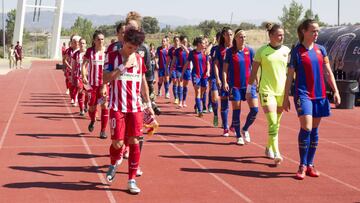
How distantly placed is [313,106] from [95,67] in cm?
533

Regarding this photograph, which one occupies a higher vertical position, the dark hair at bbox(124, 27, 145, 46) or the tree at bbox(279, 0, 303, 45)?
the tree at bbox(279, 0, 303, 45)

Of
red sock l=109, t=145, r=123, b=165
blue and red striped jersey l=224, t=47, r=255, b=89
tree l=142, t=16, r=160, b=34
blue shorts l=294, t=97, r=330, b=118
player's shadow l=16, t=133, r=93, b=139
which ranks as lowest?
player's shadow l=16, t=133, r=93, b=139

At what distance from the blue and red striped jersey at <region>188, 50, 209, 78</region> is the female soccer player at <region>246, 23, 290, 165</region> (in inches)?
231

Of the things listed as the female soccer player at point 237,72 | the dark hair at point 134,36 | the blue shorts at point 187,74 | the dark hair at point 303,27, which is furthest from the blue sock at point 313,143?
the blue shorts at point 187,74

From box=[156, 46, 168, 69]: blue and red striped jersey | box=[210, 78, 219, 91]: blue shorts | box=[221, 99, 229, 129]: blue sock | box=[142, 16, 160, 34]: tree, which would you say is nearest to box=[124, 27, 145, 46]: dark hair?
box=[221, 99, 229, 129]: blue sock

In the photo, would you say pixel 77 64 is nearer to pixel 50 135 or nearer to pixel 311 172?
pixel 50 135

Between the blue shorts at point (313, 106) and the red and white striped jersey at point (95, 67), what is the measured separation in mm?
4999

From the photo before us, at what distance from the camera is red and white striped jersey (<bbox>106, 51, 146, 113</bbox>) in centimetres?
683

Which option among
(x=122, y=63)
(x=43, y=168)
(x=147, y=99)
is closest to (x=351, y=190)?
(x=147, y=99)

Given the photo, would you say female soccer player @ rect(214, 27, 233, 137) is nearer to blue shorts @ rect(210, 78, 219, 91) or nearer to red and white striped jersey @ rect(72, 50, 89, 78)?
blue shorts @ rect(210, 78, 219, 91)

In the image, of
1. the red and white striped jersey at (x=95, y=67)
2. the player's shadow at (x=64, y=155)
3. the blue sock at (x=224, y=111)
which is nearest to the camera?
the player's shadow at (x=64, y=155)

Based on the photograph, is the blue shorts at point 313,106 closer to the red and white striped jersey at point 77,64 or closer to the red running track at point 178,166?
the red running track at point 178,166

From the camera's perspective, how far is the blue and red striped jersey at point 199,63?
14797mm

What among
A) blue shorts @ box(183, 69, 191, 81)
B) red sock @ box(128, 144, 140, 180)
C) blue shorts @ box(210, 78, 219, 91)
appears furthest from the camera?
blue shorts @ box(183, 69, 191, 81)
